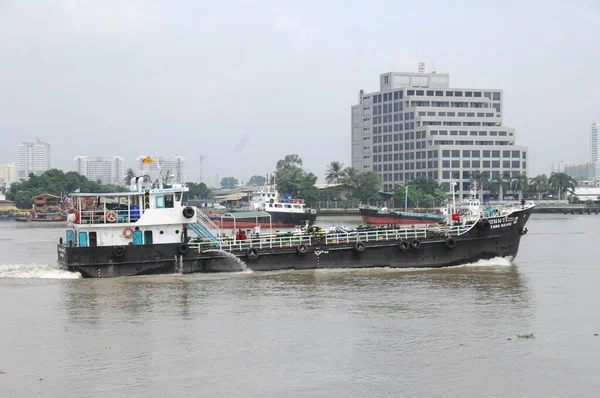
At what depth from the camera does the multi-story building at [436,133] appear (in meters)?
138

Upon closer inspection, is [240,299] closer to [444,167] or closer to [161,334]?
[161,334]

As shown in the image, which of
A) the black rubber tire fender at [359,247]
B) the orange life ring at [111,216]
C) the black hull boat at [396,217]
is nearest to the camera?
the orange life ring at [111,216]

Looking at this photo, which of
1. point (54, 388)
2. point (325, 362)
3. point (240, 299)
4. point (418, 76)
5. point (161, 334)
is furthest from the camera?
point (418, 76)

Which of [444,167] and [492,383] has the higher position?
[444,167]

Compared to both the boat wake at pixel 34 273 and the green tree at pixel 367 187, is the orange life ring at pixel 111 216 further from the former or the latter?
the green tree at pixel 367 187

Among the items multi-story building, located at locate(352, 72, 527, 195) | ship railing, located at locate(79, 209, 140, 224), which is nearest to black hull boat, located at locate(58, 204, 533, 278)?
ship railing, located at locate(79, 209, 140, 224)

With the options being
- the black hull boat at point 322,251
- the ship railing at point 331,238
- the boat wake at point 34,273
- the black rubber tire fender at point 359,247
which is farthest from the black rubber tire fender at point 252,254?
the boat wake at point 34,273

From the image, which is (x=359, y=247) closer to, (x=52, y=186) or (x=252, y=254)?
(x=252, y=254)

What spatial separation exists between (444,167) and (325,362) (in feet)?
397

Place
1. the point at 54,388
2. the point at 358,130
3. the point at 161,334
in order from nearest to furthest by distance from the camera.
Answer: the point at 54,388, the point at 161,334, the point at 358,130

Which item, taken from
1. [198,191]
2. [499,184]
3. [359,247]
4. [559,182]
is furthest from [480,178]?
[359,247]

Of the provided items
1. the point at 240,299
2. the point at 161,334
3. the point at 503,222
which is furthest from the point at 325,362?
the point at 503,222

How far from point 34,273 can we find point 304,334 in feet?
59.3

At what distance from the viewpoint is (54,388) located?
16.9 m
